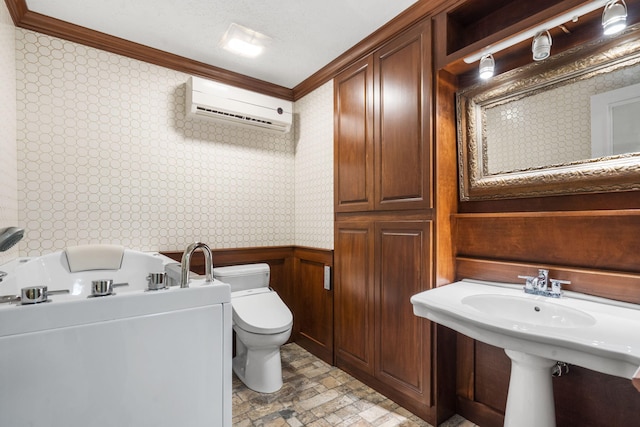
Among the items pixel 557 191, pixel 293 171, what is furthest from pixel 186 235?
pixel 557 191

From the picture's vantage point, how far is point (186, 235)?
2.45m

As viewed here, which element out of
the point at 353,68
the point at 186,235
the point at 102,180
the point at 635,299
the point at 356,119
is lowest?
the point at 635,299

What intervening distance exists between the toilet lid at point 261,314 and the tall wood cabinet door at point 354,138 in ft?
2.87

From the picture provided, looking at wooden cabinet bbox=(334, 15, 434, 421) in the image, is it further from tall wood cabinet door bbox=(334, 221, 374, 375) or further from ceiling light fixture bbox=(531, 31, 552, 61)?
ceiling light fixture bbox=(531, 31, 552, 61)

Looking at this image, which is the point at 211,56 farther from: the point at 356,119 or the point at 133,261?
the point at 133,261

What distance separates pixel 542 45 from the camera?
53.3 inches

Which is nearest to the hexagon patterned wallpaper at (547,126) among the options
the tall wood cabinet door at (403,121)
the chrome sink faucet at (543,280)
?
the tall wood cabinet door at (403,121)

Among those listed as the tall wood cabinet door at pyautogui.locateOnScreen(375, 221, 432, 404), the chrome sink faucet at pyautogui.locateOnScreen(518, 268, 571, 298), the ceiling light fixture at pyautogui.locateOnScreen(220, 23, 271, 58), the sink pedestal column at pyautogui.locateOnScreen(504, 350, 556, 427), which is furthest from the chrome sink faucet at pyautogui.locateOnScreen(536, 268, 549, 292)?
the ceiling light fixture at pyautogui.locateOnScreen(220, 23, 271, 58)

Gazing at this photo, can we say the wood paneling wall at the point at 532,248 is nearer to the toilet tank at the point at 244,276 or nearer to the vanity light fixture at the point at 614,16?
the vanity light fixture at the point at 614,16

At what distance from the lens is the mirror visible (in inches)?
50.2

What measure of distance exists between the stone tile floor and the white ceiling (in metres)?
2.42

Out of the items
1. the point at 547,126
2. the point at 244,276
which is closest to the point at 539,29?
the point at 547,126

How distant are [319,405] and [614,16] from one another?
2363 millimetres

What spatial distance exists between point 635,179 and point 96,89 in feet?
10.1
